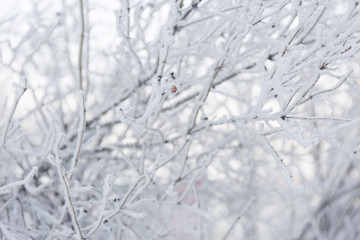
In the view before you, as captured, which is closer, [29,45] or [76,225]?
[76,225]

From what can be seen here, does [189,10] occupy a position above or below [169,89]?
above

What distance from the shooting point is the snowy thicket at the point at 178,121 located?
1429mm

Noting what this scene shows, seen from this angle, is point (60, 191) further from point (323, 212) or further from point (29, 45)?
point (323, 212)

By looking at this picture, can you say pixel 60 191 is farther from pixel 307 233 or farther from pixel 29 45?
pixel 307 233

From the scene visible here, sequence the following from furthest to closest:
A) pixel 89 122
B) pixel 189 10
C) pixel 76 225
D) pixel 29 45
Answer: pixel 29 45 → pixel 89 122 → pixel 189 10 → pixel 76 225

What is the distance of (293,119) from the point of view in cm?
143

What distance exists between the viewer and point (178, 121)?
363cm

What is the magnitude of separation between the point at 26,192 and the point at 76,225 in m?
1.10

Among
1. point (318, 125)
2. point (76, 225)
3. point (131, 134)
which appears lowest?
point (76, 225)

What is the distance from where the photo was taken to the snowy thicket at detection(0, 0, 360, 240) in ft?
4.69

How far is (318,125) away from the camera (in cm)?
559

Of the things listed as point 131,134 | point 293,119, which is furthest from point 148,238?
point 293,119

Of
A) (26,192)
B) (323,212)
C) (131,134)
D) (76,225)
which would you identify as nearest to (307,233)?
(323,212)

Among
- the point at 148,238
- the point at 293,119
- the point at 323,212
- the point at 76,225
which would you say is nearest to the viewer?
the point at 293,119
